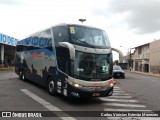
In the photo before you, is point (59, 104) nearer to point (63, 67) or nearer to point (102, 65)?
point (63, 67)

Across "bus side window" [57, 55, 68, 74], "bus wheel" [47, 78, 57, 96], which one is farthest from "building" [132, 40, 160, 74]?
"bus side window" [57, 55, 68, 74]

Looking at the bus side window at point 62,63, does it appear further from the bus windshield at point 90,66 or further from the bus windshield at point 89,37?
the bus windshield at point 89,37

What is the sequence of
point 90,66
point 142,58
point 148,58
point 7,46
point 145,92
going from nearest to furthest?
1. point 90,66
2. point 145,92
3. point 7,46
4. point 148,58
5. point 142,58

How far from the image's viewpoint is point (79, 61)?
37.6 feet

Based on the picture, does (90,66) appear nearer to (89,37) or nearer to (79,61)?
(79,61)

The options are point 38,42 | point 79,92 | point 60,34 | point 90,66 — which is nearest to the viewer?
point 79,92

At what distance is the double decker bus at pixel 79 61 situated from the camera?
37.0 ft

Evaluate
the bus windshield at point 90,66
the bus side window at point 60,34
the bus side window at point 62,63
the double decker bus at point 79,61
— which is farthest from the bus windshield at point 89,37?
the bus side window at point 62,63

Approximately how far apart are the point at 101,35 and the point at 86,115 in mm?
4458

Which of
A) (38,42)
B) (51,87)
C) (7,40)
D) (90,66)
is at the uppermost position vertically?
(7,40)

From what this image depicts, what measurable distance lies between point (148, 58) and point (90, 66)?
59.0 meters

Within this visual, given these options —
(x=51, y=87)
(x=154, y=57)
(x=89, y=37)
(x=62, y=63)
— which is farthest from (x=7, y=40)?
(x=154, y=57)

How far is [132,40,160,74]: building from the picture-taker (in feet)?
200

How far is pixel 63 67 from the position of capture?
12016 millimetres
